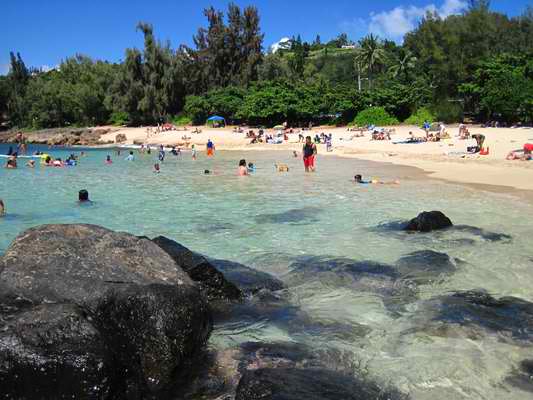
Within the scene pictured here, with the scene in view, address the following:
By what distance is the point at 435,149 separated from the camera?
3222 cm

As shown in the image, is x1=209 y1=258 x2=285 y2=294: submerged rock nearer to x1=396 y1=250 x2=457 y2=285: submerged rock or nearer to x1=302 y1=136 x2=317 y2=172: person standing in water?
x1=396 y1=250 x2=457 y2=285: submerged rock

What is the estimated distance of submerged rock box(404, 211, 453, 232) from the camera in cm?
1189

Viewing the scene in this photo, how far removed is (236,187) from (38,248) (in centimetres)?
1655

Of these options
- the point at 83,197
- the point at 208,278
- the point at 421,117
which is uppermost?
the point at 421,117

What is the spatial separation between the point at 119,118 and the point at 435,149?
189 feet

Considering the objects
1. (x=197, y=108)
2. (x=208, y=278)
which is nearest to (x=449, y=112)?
(x=197, y=108)

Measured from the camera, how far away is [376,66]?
7369 centimetres

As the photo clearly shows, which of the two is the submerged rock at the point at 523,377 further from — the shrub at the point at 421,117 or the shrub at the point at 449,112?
the shrub at the point at 449,112

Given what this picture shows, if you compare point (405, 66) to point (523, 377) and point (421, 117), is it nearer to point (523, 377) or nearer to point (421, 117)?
point (421, 117)

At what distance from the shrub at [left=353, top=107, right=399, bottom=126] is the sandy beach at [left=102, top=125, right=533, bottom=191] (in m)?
2.31

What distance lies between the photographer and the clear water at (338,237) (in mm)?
5629

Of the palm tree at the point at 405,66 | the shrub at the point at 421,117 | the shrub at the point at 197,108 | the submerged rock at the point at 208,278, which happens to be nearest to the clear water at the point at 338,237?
the submerged rock at the point at 208,278

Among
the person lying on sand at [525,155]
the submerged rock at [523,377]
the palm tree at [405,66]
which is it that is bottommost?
the submerged rock at [523,377]

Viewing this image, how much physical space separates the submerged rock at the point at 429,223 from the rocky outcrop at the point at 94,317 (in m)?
7.79
